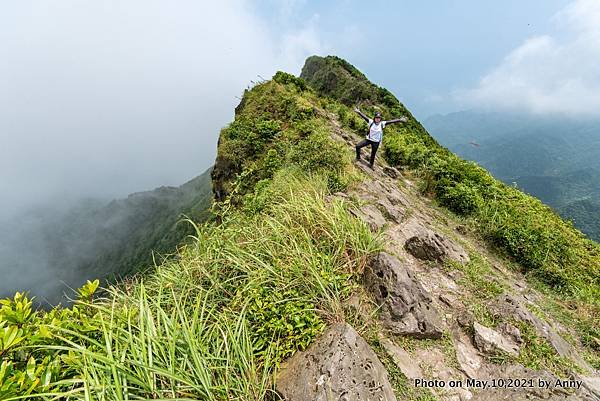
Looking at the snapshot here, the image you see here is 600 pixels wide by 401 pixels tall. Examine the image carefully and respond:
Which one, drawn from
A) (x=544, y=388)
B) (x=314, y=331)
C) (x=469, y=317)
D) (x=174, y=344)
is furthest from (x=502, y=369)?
(x=174, y=344)

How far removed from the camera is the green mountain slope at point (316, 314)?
266 centimetres

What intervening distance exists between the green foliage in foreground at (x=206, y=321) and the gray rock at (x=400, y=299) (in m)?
0.29

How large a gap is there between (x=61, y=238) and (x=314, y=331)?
220043 mm

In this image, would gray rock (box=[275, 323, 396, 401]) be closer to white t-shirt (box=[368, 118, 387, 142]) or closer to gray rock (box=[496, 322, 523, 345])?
gray rock (box=[496, 322, 523, 345])

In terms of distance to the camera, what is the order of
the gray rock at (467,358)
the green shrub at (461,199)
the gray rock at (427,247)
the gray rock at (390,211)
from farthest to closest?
the green shrub at (461,199) < the gray rock at (390,211) < the gray rock at (427,247) < the gray rock at (467,358)

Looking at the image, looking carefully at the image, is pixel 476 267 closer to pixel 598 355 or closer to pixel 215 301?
pixel 598 355

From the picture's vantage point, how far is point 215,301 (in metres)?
3.96

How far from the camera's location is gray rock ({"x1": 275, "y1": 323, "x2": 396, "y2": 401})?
2848 mm

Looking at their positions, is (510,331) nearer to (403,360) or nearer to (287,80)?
(403,360)

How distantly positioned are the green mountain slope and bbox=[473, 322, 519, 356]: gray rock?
3 centimetres

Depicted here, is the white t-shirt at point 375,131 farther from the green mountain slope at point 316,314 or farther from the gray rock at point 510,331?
the gray rock at point 510,331

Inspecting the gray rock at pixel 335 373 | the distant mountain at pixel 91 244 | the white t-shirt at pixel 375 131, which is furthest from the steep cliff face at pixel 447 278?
the distant mountain at pixel 91 244

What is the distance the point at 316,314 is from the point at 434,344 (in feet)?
6.24

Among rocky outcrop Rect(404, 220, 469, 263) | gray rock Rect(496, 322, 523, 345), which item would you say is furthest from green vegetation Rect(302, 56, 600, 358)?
rocky outcrop Rect(404, 220, 469, 263)
